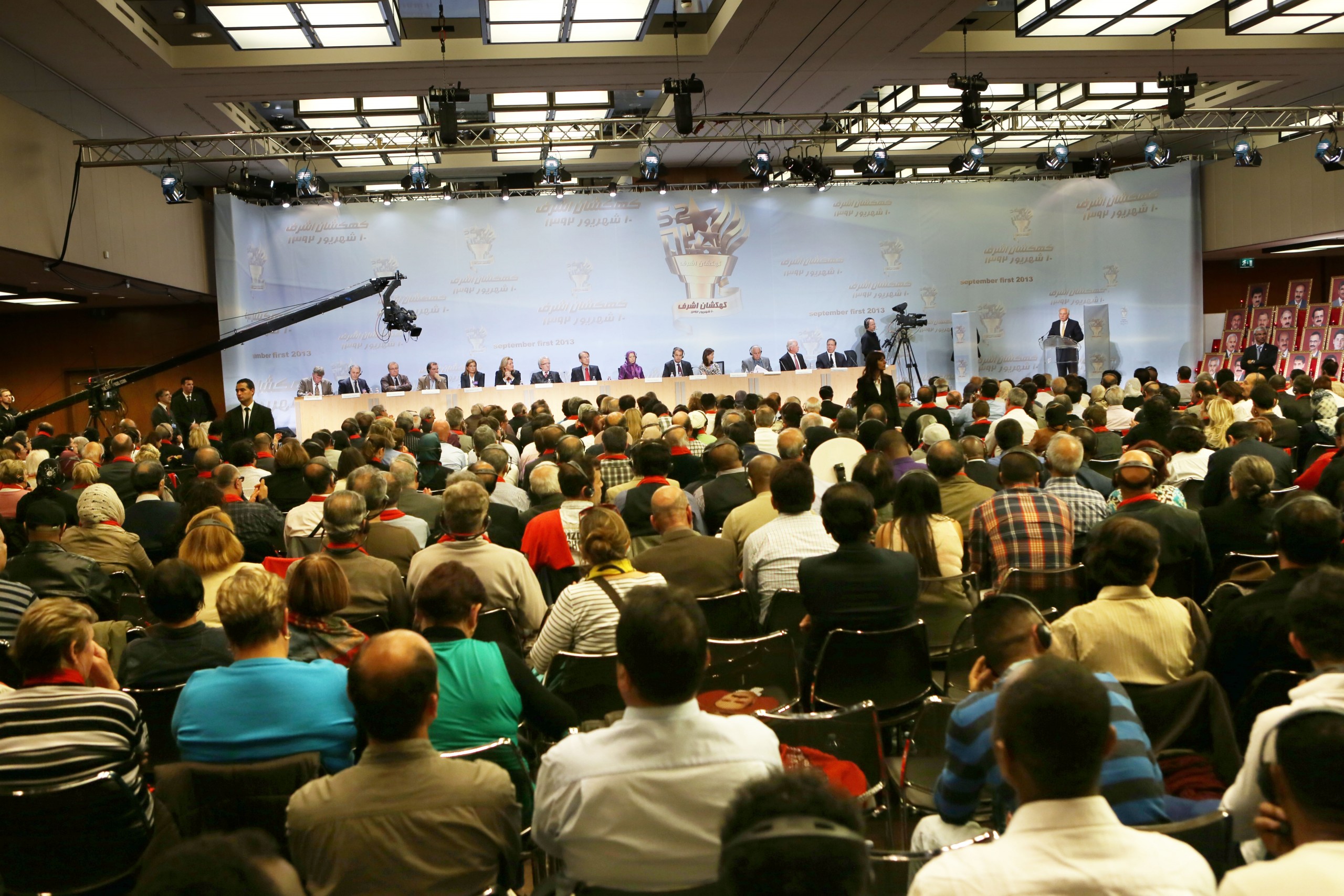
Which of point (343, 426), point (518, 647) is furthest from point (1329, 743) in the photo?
point (343, 426)

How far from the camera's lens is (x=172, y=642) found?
308 centimetres

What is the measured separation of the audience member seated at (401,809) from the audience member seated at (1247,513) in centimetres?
355

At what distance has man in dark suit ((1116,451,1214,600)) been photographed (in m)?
4.03

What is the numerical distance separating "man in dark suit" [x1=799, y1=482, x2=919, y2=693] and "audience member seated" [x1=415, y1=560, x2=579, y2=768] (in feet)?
3.62

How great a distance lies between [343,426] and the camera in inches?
346

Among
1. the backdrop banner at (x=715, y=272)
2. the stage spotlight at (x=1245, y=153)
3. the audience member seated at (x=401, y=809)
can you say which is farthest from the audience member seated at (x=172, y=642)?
the stage spotlight at (x=1245, y=153)

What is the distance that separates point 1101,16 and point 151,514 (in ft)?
33.9

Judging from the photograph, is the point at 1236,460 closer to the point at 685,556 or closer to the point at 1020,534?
the point at 1020,534

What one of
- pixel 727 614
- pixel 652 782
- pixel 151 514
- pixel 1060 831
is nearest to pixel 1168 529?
pixel 727 614

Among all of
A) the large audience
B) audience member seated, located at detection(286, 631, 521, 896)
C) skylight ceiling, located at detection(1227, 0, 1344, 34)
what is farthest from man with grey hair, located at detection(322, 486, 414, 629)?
skylight ceiling, located at detection(1227, 0, 1344, 34)

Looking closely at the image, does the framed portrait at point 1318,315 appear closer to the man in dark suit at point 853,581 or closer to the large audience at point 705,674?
the large audience at point 705,674

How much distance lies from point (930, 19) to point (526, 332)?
27.2ft

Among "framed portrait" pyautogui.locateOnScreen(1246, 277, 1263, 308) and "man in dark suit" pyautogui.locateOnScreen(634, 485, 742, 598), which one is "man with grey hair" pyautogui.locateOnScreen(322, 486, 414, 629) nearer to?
"man in dark suit" pyautogui.locateOnScreen(634, 485, 742, 598)

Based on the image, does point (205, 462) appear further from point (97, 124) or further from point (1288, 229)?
point (1288, 229)
